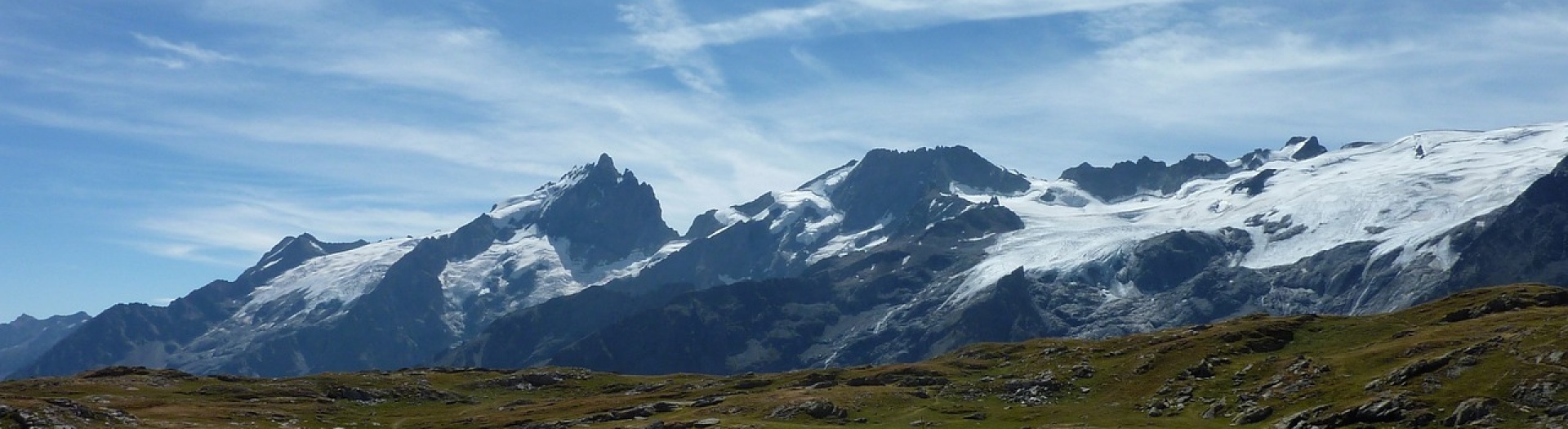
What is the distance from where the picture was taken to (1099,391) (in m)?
152

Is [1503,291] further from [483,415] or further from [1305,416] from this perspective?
[483,415]

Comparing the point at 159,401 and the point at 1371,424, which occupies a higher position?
the point at 159,401

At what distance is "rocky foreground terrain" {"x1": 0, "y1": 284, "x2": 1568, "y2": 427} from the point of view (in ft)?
388

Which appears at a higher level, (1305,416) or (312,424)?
(312,424)

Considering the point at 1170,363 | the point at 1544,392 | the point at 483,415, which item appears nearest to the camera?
the point at 1544,392

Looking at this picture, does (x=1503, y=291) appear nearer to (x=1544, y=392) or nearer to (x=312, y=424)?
(x=1544, y=392)

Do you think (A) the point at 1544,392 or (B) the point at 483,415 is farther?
(B) the point at 483,415

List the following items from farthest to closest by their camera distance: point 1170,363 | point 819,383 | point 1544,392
Answer: 1. point 819,383
2. point 1170,363
3. point 1544,392

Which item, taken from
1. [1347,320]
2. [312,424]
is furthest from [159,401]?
[1347,320]

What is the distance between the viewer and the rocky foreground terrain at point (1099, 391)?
118125 millimetres

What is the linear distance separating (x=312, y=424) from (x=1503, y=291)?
5351 inches

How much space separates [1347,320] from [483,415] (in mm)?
101372

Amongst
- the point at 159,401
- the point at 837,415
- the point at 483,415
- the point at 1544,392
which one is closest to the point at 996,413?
the point at 837,415

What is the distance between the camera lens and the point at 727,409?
6186 inches
